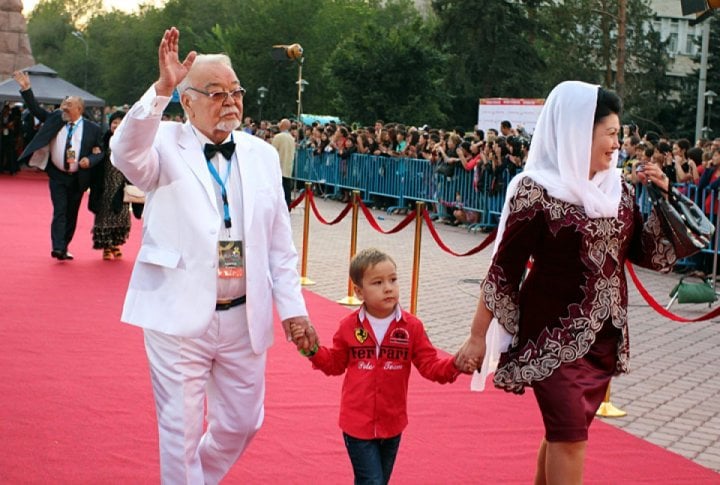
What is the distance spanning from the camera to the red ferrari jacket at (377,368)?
4.88 m

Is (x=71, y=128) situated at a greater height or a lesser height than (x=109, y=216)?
greater

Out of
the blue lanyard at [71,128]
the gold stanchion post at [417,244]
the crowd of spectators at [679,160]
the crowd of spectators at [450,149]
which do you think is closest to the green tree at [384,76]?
the crowd of spectators at [450,149]

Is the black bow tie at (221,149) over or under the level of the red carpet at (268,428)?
over

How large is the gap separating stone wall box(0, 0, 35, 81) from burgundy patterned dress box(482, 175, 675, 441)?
39.6 m

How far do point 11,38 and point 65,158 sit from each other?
97.1 ft

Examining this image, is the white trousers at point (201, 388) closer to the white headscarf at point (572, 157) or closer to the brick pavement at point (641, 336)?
the white headscarf at point (572, 157)

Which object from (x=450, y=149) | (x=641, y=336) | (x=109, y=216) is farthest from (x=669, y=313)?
(x=450, y=149)

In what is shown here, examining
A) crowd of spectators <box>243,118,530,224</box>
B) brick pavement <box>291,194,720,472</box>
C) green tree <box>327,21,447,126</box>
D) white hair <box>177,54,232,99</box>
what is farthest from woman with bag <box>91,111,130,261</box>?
green tree <box>327,21,447,126</box>

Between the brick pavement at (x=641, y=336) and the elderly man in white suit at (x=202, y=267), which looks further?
the brick pavement at (x=641, y=336)

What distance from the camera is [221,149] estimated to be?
4.88 metres

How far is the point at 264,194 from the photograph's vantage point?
4.91 metres

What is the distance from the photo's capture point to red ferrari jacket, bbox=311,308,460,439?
4.88m

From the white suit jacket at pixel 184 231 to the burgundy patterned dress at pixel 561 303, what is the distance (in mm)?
904

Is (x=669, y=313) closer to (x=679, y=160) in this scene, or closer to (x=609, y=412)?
(x=609, y=412)
